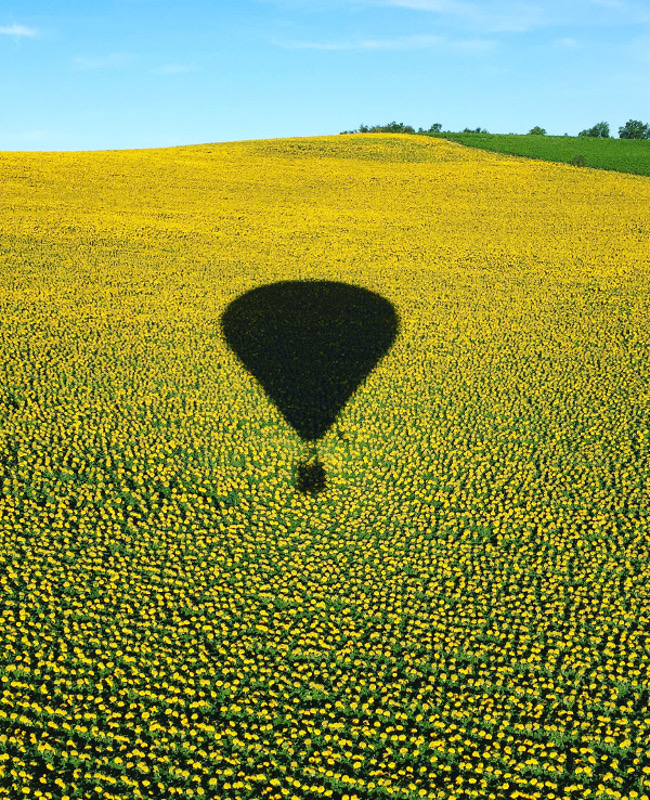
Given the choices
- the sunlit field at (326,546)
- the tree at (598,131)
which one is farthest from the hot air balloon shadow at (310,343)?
the tree at (598,131)

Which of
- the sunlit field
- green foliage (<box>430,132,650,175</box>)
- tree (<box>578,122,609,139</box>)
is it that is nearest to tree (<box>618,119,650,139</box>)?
tree (<box>578,122,609,139</box>)

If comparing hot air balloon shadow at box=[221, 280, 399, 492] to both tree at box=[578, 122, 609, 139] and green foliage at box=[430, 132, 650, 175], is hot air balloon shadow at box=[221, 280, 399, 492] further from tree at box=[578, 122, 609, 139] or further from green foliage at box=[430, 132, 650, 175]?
tree at box=[578, 122, 609, 139]

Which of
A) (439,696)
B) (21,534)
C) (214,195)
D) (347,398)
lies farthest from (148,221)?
(439,696)

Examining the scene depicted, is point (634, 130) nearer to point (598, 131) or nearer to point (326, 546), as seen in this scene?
point (598, 131)

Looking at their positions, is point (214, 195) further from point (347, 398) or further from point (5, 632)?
point (5, 632)

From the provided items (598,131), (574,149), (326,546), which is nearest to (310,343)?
(326,546)

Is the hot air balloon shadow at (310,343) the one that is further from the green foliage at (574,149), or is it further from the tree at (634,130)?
the tree at (634,130)
